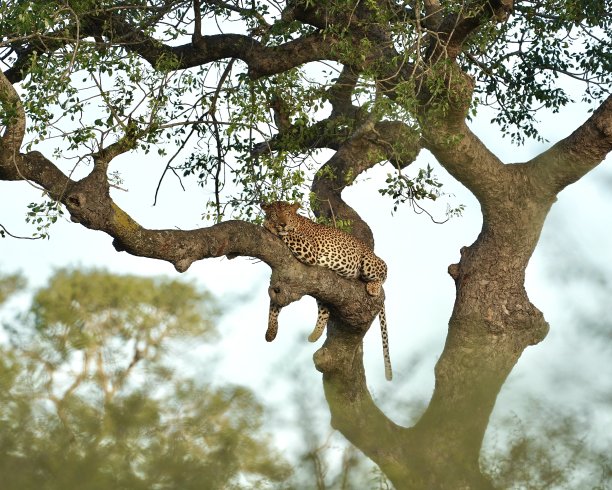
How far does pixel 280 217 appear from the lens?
8492 millimetres

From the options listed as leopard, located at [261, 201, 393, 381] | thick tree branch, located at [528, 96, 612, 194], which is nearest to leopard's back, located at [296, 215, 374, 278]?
leopard, located at [261, 201, 393, 381]

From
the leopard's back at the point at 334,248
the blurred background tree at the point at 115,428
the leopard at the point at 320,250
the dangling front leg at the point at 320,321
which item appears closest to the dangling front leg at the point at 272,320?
the leopard at the point at 320,250

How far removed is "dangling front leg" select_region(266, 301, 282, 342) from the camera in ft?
27.1

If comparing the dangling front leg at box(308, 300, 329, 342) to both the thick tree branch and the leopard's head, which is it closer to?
the leopard's head

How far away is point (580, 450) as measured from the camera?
3.19 meters

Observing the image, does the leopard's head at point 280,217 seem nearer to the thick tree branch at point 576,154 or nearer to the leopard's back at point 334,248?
the leopard's back at point 334,248

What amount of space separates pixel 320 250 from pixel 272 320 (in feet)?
2.36

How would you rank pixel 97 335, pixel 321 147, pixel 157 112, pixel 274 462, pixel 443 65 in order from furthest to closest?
pixel 321 147
pixel 157 112
pixel 443 65
pixel 97 335
pixel 274 462

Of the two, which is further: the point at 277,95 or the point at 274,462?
the point at 277,95

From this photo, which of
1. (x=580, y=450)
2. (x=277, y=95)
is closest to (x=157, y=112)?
(x=277, y=95)

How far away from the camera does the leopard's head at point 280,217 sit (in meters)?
8.41

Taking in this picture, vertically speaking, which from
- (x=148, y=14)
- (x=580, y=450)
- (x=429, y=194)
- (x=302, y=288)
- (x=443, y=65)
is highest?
(x=148, y=14)

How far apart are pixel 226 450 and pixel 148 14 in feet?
23.8

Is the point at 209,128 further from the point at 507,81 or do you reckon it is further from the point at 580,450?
the point at 580,450
